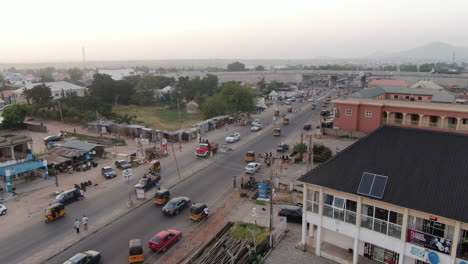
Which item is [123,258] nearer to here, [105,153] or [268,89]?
[105,153]

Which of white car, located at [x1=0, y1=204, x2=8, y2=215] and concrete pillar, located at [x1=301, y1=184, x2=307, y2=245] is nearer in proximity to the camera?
concrete pillar, located at [x1=301, y1=184, x2=307, y2=245]

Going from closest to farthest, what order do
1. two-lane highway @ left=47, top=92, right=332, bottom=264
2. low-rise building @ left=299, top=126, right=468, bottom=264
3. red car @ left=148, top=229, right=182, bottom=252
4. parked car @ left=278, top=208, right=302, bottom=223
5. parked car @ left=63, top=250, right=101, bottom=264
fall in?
1. low-rise building @ left=299, top=126, right=468, bottom=264
2. parked car @ left=63, top=250, right=101, bottom=264
3. red car @ left=148, top=229, right=182, bottom=252
4. two-lane highway @ left=47, top=92, right=332, bottom=264
5. parked car @ left=278, top=208, right=302, bottom=223

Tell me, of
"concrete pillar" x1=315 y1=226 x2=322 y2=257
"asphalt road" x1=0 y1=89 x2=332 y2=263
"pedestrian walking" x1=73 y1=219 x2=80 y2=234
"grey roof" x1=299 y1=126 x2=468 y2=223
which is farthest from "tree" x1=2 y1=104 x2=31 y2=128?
"concrete pillar" x1=315 y1=226 x2=322 y2=257

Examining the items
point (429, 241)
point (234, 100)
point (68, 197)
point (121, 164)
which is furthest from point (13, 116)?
point (429, 241)

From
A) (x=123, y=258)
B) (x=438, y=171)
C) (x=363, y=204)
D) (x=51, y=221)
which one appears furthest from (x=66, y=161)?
(x=438, y=171)

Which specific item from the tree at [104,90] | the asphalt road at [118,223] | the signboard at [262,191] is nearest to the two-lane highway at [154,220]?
the asphalt road at [118,223]

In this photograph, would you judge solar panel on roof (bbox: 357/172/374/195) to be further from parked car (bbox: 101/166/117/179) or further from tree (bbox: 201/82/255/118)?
tree (bbox: 201/82/255/118)

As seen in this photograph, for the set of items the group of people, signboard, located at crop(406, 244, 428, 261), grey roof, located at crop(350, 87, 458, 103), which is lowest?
the group of people

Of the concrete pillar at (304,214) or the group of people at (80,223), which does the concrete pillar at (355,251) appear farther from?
the group of people at (80,223)
